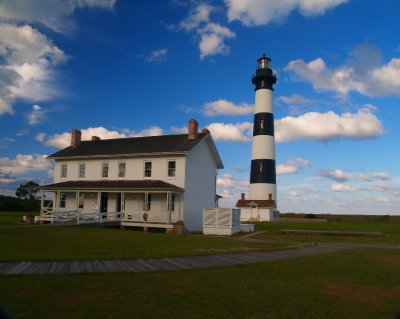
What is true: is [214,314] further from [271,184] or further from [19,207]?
[19,207]

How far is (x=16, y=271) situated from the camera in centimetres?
944

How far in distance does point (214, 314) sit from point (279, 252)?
9.50m

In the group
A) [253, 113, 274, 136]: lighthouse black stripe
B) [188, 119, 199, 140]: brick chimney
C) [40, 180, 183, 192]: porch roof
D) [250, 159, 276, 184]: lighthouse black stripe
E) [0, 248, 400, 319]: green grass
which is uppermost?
[253, 113, 274, 136]: lighthouse black stripe

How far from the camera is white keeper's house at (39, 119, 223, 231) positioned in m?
30.1

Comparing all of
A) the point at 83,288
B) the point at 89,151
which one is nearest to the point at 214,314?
the point at 83,288

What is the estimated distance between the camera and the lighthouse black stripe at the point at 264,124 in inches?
1785

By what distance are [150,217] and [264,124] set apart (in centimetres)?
2060

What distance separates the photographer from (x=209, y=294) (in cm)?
794

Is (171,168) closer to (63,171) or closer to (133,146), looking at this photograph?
(133,146)

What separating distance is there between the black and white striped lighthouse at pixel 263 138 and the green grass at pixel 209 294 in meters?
34.8

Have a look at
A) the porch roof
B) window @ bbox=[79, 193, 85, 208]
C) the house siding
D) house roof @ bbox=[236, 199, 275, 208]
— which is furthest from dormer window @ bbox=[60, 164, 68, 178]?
house roof @ bbox=[236, 199, 275, 208]

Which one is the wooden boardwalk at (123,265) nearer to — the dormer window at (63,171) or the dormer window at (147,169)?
the dormer window at (147,169)

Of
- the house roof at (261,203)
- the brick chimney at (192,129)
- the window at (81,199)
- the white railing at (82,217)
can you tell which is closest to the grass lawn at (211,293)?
the white railing at (82,217)

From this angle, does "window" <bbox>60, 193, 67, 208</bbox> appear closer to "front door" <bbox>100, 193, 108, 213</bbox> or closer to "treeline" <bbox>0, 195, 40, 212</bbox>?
"front door" <bbox>100, 193, 108, 213</bbox>
